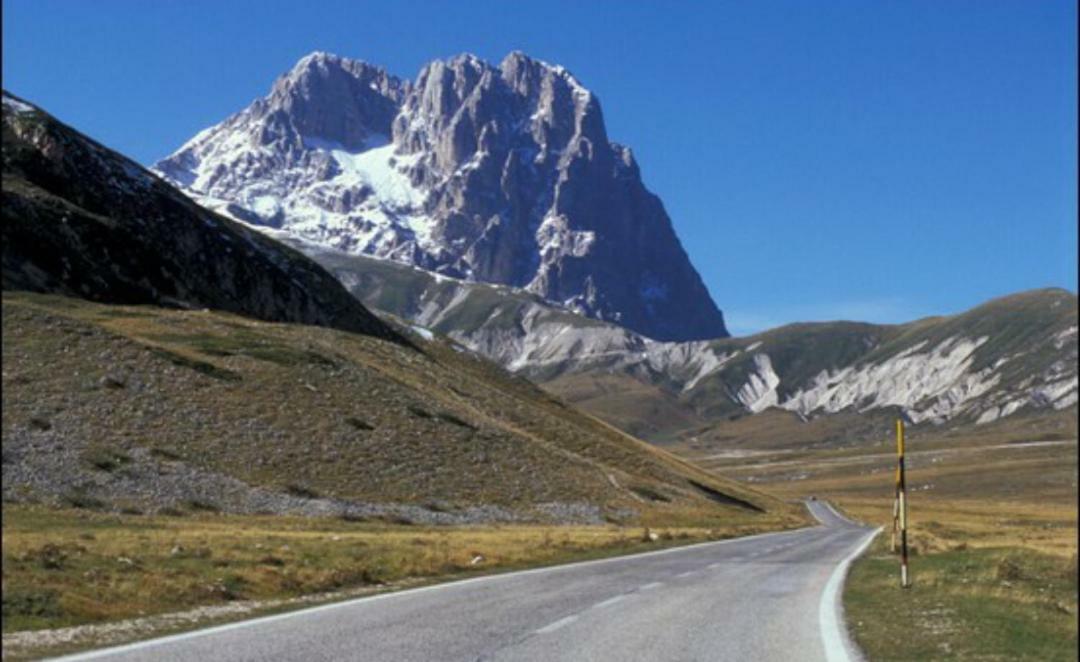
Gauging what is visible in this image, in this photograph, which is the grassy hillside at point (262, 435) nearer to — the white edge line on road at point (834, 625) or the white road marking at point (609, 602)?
the white road marking at point (609, 602)

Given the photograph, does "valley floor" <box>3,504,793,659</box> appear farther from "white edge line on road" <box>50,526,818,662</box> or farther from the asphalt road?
the asphalt road

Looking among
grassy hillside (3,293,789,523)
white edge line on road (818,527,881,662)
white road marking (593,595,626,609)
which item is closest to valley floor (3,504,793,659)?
white road marking (593,595,626,609)

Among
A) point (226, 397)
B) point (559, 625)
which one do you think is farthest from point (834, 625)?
point (226, 397)

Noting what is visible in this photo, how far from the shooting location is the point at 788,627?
19.2 m

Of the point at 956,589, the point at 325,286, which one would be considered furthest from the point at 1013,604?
the point at 325,286

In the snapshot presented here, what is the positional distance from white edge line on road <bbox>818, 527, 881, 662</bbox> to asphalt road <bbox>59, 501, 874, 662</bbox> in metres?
0.03

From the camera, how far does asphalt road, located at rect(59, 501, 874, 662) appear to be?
15.5 meters

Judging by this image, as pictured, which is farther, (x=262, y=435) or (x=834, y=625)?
(x=262, y=435)

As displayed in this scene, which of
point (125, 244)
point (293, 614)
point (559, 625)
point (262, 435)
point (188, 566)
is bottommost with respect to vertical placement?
point (559, 625)

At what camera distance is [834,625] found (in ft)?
64.3

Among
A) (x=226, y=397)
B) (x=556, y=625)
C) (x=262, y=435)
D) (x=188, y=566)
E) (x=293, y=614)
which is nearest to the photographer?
(x=556, y=625)

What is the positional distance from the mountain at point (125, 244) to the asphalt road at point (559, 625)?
70.0m

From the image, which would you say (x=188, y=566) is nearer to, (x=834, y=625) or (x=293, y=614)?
(x=293, y=614)

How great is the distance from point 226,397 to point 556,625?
58400 mm
